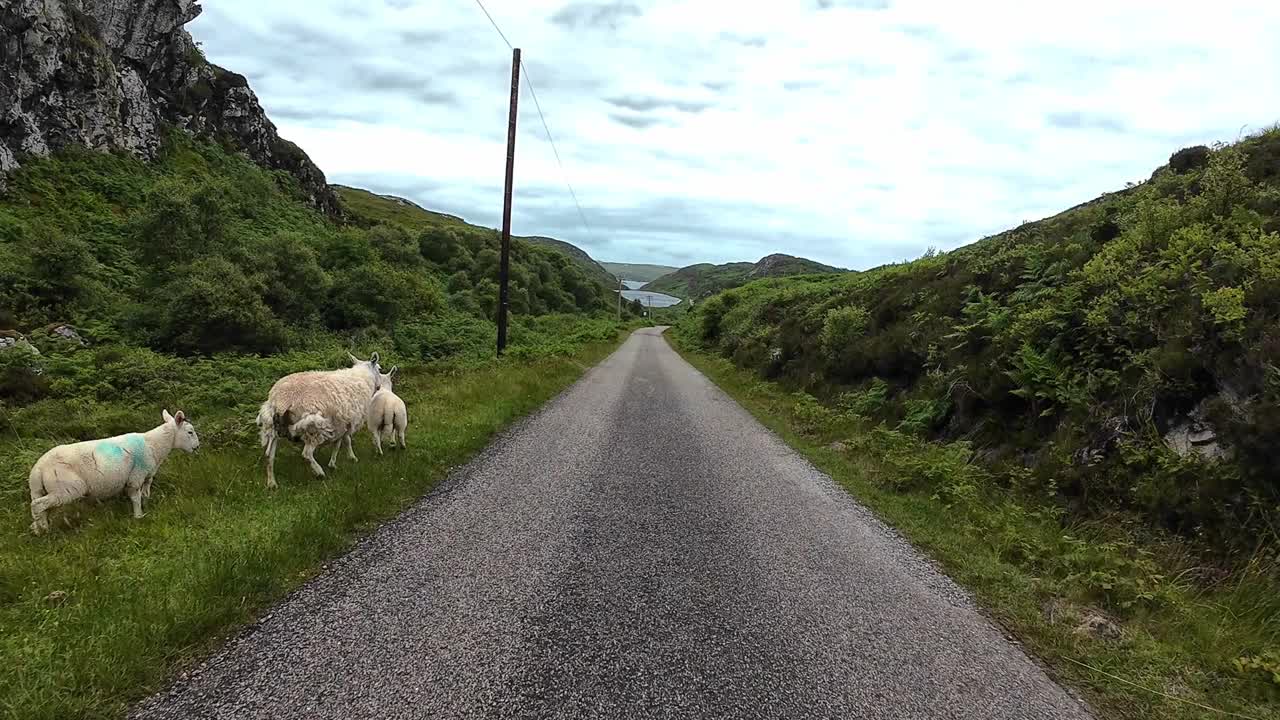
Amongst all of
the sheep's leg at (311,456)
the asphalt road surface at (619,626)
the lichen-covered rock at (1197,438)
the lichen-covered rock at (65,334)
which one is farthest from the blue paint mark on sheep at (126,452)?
the lichen-covered rock at (65,334)

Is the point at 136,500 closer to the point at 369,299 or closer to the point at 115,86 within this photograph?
the point at 369,299

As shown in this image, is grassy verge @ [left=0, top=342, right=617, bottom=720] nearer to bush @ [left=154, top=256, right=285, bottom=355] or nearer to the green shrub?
the green shrub

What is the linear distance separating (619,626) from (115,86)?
193 feet

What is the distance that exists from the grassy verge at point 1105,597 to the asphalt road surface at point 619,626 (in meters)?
0.36

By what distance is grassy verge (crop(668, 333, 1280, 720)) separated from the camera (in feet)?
12.7

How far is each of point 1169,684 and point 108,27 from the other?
66.6 metres

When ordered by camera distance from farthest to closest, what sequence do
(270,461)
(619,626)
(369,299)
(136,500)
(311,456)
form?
(369,299) → (311,456) → (270,461) → (136,500) → (619,626)

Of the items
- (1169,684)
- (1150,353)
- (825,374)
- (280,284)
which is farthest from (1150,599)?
(280,284)

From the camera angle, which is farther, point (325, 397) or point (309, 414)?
point (325, 397)

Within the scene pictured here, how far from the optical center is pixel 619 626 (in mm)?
4219

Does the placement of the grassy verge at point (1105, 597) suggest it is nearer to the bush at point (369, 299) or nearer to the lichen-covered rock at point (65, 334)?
the lichen-covered rock at point (65, 334)

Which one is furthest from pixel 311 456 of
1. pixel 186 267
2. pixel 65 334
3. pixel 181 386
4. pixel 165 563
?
pixel 186 267

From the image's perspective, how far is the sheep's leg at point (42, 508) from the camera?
501 centimetres

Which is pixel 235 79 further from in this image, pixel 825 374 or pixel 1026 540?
pixel 1026 540
